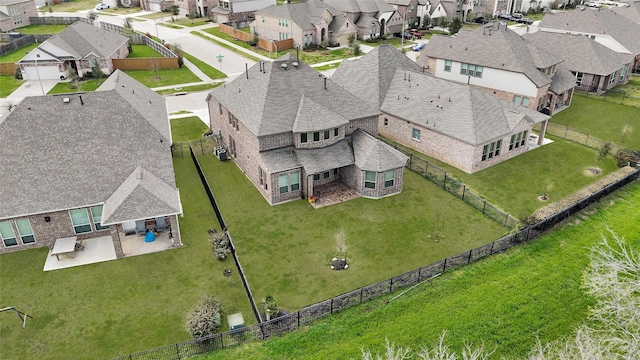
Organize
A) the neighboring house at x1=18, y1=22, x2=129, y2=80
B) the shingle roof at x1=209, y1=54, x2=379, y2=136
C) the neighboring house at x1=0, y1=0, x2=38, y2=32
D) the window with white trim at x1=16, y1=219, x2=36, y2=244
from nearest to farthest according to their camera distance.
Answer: the window with white trim at x1=16, y1=219, x2=36, y2=244 < the shingle roof at x1=209, y1=54, x2=379, y2=136 < the neighboring house at x1=18, y1=22, x2=129, y2=80 < the neighboring house at x1=0, y1=0, x2=38, y2=32

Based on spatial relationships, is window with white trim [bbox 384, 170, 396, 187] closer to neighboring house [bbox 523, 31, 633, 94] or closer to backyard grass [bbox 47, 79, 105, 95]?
neighboring house [bbox 523, 31, 633, 94]

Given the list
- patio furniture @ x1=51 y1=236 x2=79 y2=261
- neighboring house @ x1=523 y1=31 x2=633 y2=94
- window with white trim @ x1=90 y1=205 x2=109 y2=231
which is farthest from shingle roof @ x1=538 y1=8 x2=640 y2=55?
patio furniture @ x1=51 y1=236 x2=79 y2=261

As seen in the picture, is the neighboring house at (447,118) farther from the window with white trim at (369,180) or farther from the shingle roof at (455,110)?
the window with white trim at (369,180)

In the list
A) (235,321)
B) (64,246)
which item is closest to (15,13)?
(64,246)

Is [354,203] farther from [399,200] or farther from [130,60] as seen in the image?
[130,60]

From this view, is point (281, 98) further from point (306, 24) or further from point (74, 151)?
point (306, 24)

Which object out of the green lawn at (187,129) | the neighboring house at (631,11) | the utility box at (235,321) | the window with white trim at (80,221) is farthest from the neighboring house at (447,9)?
the utility box at (235,321)

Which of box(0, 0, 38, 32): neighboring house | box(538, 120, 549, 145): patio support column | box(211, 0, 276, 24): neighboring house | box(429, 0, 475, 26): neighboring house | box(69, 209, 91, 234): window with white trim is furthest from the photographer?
box(429, 0, 475, 26): neighboring house

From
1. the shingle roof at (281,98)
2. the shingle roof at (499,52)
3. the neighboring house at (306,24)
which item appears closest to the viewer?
the shingle roof at (281,98)
